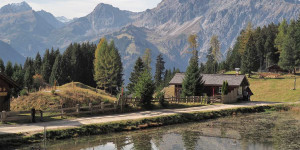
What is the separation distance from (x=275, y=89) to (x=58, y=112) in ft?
197

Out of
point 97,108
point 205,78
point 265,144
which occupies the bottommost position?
point 265,144

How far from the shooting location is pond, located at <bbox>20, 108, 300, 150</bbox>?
102 ft

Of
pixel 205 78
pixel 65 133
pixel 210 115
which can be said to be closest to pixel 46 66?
pixel 205 78

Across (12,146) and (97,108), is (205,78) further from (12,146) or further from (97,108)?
(12,146)

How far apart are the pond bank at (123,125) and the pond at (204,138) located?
95 centimetres

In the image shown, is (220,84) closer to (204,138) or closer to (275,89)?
(275,89)

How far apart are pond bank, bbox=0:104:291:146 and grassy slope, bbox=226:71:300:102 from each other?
22846 mm

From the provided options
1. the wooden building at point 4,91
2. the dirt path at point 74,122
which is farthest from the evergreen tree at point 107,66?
the wooden building at point 4,91

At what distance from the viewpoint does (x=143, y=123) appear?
40.0 meters

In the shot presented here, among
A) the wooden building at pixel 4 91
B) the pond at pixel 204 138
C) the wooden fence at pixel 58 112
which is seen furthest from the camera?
the wooden building at pixel 4 91

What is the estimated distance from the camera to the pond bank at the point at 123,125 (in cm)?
3032

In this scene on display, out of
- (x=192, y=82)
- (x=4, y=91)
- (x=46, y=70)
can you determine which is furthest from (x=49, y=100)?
(x=46, y=70)

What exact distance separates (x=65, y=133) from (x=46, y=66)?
275 feet

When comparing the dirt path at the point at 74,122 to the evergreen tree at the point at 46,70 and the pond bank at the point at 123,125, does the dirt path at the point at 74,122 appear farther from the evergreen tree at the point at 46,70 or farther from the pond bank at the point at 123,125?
the evergreen tree at the point at 46,70
